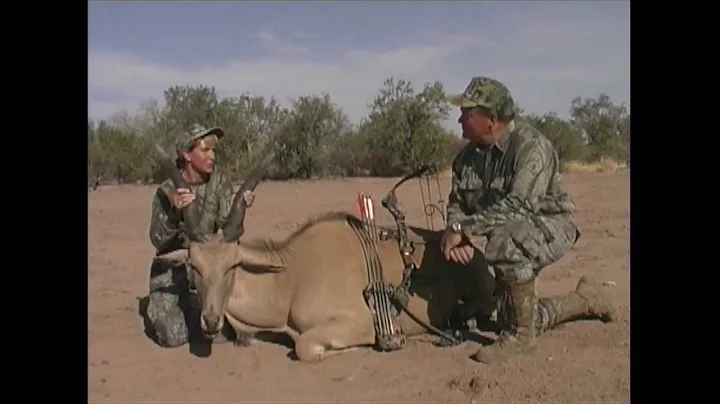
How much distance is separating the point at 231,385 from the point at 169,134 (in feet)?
59.3

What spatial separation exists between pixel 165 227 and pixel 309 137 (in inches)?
648

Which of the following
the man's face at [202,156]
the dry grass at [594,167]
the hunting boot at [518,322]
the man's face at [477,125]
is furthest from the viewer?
the dry grass at [594,167]

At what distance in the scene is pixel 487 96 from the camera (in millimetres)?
6102

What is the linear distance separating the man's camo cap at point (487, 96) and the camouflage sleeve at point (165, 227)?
7.22 ft

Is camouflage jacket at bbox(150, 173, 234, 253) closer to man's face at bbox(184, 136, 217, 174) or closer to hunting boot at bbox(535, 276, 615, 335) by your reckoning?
man's face at bbox(184, 136, 217, 174)

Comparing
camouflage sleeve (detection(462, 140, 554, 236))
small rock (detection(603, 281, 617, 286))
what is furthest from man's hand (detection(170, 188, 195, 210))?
small rock (detection(603, 281, 617, 286))

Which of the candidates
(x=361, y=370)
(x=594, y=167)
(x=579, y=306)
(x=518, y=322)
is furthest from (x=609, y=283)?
(x=594, y=167)

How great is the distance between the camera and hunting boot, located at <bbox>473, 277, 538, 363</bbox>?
19.4 feet

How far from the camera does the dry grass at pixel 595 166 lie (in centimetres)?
2127

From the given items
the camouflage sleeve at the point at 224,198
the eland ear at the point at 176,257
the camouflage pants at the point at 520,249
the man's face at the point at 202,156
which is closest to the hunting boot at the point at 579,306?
the camouflage pants at the point at 520,249

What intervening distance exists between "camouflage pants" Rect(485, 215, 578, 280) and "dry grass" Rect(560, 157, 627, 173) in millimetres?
15115

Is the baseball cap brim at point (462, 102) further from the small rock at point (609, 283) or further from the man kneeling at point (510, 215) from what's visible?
the small rock at point (609, 283)
